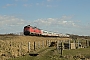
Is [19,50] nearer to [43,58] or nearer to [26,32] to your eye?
[43,58]

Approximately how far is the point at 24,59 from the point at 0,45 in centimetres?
1190

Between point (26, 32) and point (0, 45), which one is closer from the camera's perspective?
point (0, 45)

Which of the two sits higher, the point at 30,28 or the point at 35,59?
the point at 30,28

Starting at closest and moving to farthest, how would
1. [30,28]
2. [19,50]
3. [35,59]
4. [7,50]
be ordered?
[35,59] → [7,50] → [19,50] → [30,28]

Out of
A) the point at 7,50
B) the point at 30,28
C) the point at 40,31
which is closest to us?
the point at 7,50

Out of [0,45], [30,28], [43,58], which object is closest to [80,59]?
[43,58]

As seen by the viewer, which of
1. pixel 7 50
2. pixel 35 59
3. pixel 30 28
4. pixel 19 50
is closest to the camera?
pixel 35 59

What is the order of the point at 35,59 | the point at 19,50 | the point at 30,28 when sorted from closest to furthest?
the point at 35,59 < the point at 19,50 < the point at 30,28

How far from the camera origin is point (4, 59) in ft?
89.5

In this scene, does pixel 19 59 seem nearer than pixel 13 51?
Yes

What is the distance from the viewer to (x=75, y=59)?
27688 millimetres

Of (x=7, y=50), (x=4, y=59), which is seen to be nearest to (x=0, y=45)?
(x=7, y=50)

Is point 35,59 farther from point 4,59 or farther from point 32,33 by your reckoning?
point 32,33

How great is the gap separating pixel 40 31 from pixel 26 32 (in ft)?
24.2
